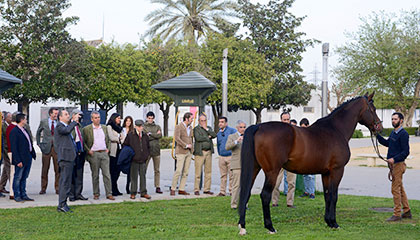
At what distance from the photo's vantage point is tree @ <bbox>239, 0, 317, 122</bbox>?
47719mm

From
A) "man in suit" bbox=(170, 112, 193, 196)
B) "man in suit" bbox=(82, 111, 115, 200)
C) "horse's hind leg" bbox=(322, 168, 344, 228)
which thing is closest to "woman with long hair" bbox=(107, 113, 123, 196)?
"man in suit" bbox=(82, 111, 115, 200)

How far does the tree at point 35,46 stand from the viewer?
30641 millimetres

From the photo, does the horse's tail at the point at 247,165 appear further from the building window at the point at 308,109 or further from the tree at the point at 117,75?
the building window at the point at 308,109

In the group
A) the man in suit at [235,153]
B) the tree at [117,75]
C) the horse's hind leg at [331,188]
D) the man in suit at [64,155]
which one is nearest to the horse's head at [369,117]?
the horse's hind leg at [331,188]

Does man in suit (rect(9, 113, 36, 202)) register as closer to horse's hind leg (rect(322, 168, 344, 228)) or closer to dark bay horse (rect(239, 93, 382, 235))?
dark bay horse (rect(239, 93, 382, 235))

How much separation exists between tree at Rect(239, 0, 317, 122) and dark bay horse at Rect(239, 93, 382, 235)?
126ft

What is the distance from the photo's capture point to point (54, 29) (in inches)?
1240

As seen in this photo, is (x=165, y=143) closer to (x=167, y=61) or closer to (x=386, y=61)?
(x=167, y=61)

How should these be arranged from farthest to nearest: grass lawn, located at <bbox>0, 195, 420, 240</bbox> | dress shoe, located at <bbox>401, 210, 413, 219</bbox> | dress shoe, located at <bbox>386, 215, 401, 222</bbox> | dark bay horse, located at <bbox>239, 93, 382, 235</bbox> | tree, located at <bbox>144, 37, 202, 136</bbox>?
1. tree, located at <bbox>144, 37, 202, 136</bbox>
2. dress shoe, located at <bbox>401, 210, 413, 219</bbox>
3. dress shoe, located at <bbox>386, 215, 401, 222</bbox>
4. dark bay horse, located at <bbox>239, 93, 382, 235</bbox>
5. grass lawn, located at <bbox>0, 195, 420, 240</bbox>

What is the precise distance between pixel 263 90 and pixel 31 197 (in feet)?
113

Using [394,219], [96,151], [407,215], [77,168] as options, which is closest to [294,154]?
[394,219]

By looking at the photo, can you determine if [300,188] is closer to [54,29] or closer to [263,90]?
[54,29]

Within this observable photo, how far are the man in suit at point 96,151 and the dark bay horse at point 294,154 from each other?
437 centimetres

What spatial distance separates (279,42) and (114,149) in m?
37.1
